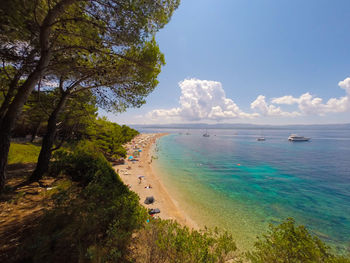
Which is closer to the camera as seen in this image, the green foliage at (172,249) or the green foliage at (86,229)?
the green foliage at (86,229)

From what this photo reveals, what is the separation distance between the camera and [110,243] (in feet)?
11.1

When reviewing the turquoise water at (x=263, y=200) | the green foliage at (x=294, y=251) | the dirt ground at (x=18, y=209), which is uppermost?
the dirt ground at (x=18, y=209)

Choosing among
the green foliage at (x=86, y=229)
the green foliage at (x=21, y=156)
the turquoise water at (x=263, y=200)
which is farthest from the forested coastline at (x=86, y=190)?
the turquoise water at (x=263, y=200)

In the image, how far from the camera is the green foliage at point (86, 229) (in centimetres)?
289

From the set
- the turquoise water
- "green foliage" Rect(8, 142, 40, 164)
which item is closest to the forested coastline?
"green foliage" Rect(8, 142, 40, 164)

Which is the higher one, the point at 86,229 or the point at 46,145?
the point at 46,145

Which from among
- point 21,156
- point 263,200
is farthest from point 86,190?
point 263,200

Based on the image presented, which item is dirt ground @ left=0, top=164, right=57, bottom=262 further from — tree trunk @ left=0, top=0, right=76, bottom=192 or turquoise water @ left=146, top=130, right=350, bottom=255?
turquoise water @ left=146, top=130, right=350, bottom=255

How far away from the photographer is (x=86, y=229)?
138 inches

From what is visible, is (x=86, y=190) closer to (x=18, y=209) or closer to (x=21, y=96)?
(x=18, y=209)

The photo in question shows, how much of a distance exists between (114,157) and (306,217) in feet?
88.9

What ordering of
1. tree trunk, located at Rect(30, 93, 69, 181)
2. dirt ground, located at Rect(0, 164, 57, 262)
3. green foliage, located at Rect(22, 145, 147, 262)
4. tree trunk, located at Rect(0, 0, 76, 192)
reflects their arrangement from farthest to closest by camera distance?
1. tree trunk, located at Rect(30, 93, 69, 181)
2. tree trunk, located at Rect(0, 0, 76, 192)
3. dirt ground, located at Rect(0, 164, 57, 262)
4. green foliage, located at Rect(22, 145, 147, 262)

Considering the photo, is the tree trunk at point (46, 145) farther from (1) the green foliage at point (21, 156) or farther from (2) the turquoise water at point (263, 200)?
(2) the turquoise water at point (263, 200)

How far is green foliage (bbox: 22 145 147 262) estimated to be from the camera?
289 centimetres
